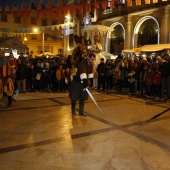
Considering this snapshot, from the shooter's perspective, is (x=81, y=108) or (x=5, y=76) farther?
(x=5, y=76)

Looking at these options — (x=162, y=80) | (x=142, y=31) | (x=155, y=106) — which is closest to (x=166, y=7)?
(x=142, y=31)

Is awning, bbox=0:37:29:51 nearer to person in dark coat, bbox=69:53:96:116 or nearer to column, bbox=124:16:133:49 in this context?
person in dark coat, bbox=69:53:96:116

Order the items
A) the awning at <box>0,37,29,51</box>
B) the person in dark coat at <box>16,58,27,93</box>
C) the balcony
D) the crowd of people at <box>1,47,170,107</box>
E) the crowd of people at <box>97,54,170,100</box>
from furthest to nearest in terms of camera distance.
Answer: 1. the balcony
2. the awning at <box>0,37,29,51</box>
3. the person in dark coat at <box>16,58,27,93</box>
4. the crowd of people at <box>1,47,170,107</box>
5. the crowd of people at <box>97,54,170,100</box>

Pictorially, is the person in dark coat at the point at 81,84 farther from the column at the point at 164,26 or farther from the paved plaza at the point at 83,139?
the column at the point at 164,26

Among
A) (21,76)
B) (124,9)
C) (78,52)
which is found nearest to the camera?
(78,52)

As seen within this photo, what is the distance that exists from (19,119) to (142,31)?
62.3 feet

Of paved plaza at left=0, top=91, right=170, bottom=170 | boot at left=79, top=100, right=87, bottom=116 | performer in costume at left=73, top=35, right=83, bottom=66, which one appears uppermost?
performer in costume at left=73, top=35, right=83, bottom=66

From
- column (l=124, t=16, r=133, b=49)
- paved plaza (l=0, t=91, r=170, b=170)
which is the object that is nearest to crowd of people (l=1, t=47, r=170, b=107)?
paved plaza (l=0, t=91, r=170, b=170)

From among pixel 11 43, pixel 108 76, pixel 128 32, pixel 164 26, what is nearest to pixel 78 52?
pixel 108 76

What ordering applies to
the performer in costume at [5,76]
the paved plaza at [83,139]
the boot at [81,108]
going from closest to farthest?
the paved plaza at [83,139]
the boot at [81,108]
the performer in costume at [5,76]

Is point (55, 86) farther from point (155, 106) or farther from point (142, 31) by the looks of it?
point (142, 31)

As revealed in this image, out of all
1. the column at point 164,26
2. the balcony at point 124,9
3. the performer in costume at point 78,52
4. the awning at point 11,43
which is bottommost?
the performer in costume at point 78,52

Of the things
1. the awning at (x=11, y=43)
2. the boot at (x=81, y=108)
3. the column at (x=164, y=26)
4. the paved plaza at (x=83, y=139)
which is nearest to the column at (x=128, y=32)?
the column at (x=164, y=26)

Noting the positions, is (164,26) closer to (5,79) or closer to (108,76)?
(108,76)
